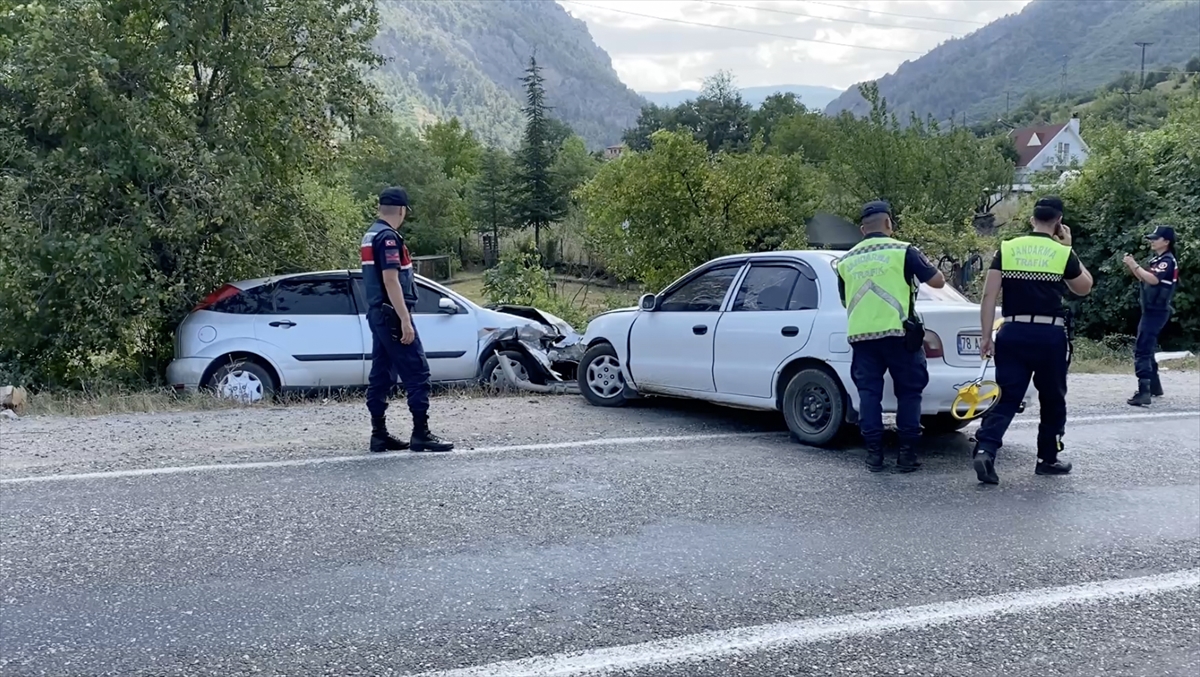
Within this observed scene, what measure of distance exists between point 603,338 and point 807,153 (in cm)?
7153

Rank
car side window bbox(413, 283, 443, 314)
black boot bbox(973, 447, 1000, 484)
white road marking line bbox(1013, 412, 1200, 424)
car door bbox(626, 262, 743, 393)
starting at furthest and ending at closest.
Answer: car side window bbox(413, 283, 443, 314), white road marking line bbox(1013, 412, 1200, 424), car door bbox(626, 262, 743, 393), black boot bbox(973, 447, 1000, 484)

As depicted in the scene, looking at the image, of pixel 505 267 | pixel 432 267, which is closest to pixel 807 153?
pixel 432 267

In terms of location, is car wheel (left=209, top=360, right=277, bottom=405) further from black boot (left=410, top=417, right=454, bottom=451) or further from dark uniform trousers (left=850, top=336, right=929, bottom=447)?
dark uniform trousers (left=850, top=336, right=929, bottom=447)

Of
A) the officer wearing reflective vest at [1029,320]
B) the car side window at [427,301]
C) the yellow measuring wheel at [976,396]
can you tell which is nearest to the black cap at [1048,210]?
the officer wearing reflective vest at [1029,320]

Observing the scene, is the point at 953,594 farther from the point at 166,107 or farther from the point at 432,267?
the point at 432,267

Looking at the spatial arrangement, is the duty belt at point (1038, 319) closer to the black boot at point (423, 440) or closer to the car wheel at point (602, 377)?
the car wheel at point (602, 377)

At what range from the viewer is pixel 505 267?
1998 centimetres

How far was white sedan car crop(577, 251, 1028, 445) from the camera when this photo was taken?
A: 7.09m

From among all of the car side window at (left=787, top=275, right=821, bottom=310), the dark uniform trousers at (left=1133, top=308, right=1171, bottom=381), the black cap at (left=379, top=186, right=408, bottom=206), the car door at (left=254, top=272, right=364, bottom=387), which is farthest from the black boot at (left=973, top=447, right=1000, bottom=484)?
the car door at (left=254, top=272, right=364, bottom=387)

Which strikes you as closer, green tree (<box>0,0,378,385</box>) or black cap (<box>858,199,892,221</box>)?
black cap (<box>858,199,892,221</box>)

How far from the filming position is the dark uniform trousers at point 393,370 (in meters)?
6.96

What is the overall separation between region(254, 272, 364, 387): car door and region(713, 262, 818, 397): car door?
4.15 meters

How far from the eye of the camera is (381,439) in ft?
23.5

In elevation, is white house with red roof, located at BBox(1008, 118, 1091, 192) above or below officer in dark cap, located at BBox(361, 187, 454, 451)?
above
